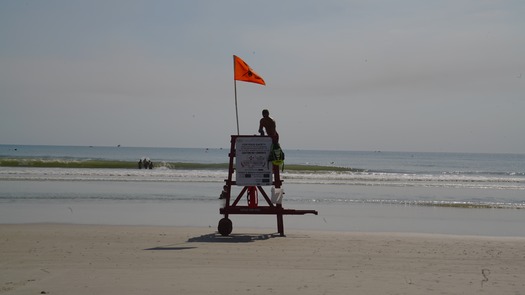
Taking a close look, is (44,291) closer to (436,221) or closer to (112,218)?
(112,218)

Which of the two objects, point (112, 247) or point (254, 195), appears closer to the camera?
point (112, 247)

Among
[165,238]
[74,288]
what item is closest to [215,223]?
[165,238]

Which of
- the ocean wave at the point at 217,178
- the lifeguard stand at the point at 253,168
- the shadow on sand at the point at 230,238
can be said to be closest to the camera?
the shadow on sand at the point at 230,238

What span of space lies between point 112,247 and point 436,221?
9.43 metres

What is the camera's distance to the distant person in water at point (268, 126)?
40.1ft

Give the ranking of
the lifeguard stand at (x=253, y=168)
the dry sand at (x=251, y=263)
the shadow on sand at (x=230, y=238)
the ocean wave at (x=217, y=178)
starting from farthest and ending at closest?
1. the ocean wave at (x=217, y=178)
2. the lifeguard stand at (x=253, y=168)
3. the shadow on sand at (x=230, y=238)
4. the dry sand at (x=251, y=263)

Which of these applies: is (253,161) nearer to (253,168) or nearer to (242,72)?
(253,168)

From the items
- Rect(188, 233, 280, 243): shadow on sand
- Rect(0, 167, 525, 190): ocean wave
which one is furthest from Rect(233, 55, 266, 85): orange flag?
Rect(0, 167, 525, 190): ocean wave

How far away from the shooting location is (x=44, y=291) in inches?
273

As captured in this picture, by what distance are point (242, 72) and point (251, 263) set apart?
4794mm

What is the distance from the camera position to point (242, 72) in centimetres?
1246

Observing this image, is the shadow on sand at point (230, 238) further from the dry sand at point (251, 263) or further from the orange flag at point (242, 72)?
the orange flag at point (242, 72)

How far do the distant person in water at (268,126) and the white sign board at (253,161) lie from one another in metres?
0.13

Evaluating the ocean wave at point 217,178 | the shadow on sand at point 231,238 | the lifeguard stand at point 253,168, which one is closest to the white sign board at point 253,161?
the lifeguard stand at point 253,168
